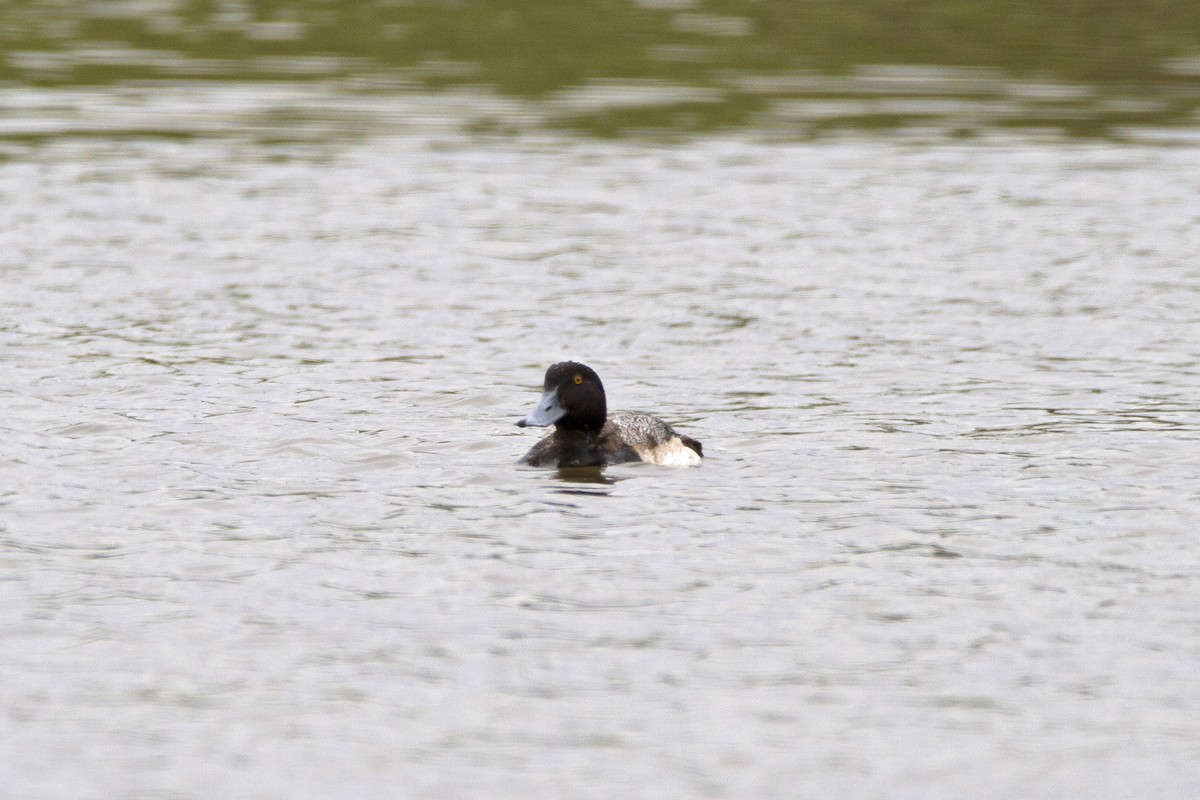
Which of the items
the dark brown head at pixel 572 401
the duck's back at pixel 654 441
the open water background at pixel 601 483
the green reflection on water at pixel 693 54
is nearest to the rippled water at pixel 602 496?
the open water background at pixel 601 483

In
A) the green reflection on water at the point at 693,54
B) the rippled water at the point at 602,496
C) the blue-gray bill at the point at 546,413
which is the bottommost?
the rippled water at the point at 602,496

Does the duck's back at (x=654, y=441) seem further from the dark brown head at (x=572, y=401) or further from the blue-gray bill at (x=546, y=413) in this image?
the blue-gray bill at (x=546, y=413)

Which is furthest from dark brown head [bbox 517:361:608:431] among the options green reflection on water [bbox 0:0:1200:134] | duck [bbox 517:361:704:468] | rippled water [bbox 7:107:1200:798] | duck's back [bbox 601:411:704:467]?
green reflection on water [bbox 0:0:1200:134]

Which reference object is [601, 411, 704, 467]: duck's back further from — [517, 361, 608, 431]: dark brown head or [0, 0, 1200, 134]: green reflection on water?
[0, 0, 1200, 134]: green reflection on water

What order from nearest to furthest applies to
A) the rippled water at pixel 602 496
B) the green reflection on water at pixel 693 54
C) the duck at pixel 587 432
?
the rippled water at pixel 602 496
the duck at pixel 587 432
the green reflection on water at pixel 693 54

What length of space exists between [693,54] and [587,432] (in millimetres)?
24459

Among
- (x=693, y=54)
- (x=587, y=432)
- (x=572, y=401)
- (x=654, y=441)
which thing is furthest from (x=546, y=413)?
(x=693, y=54)

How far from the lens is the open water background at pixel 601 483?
9.33 m

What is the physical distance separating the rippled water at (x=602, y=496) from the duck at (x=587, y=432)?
27 centimetres

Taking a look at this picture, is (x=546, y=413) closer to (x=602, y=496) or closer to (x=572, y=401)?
(x=572, y=401)

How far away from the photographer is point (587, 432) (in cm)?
1508

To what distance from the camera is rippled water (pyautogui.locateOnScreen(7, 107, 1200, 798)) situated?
931 centimetres

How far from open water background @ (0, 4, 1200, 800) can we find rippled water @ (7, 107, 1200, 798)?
0.04 m

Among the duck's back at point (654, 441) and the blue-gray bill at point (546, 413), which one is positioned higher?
the blue-gray bill at point (546, 413)
